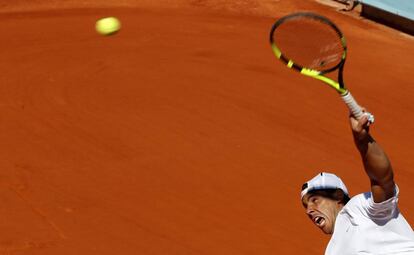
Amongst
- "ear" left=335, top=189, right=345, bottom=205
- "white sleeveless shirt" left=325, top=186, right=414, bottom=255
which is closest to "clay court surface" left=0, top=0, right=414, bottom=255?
"ear" left=335, top=189, right=345, bottom=205

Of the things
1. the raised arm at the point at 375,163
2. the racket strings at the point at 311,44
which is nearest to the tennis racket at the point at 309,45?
the racket strings at the point at 311,44

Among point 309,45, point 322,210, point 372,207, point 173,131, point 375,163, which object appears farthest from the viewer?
point 173,131

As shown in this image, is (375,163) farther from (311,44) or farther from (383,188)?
(311,44)

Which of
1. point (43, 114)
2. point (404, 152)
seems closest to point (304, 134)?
point (404, 152)

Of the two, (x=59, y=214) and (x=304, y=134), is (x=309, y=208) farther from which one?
(x=304, y=134)

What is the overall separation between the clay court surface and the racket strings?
2.33 meters

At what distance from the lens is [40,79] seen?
35.3 feet

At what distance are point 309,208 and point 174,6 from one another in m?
10.3

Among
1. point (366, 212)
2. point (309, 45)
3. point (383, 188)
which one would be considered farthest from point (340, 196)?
point (309, 45)

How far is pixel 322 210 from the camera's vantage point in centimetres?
406

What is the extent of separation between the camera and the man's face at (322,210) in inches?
159

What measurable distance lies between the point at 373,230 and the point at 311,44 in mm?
1905

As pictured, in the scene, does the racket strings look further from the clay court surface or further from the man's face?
the clay court surface

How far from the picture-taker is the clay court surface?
765 cm
